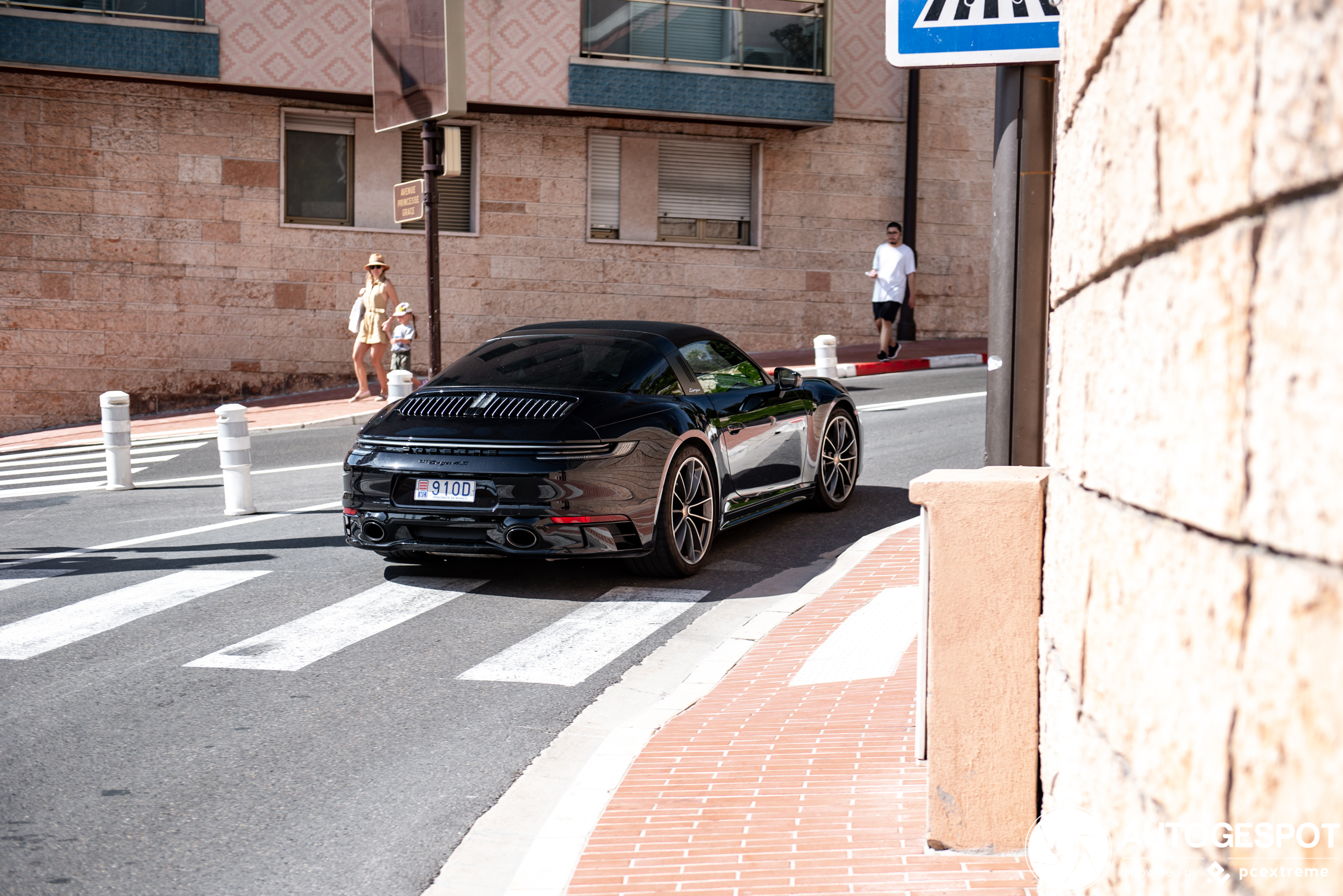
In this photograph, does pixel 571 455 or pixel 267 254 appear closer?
pixel 571 455

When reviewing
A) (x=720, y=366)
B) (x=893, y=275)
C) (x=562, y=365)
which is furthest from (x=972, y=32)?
(x=893, y=275)

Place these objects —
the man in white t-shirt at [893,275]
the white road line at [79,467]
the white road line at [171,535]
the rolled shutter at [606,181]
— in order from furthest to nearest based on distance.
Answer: the rolled shutter at [606,181]
the man in white t-shirt at [893,275]
the white road line at [79,467]
the white road line at [171,535]

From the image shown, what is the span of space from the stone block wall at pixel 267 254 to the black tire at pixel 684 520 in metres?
14.4

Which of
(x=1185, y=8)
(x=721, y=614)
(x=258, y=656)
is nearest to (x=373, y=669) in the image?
(x=258, y=656)

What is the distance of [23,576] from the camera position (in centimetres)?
873

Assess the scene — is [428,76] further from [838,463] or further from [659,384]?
[659,384]

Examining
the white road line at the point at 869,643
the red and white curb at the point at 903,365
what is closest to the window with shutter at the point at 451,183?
the red and white curb at the point at 903,365

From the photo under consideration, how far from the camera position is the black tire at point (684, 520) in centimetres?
803

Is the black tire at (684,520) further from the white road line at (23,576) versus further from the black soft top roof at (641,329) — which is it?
the white road line at (23,576)

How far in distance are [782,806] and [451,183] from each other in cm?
1939

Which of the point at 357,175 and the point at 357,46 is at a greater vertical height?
the point at 357,46

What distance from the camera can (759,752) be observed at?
4926mm

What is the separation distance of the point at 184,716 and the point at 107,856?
1.49 metres

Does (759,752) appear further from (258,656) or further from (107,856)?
(258,656)
